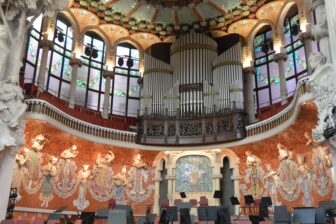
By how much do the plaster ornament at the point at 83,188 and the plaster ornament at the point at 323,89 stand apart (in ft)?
30.9

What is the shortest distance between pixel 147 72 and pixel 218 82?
10.9 feet

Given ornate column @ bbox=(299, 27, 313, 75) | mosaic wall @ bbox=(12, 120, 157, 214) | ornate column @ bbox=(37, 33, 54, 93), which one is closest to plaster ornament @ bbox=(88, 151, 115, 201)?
mosaic wall @ bbox=(12, 120, 157, 214)

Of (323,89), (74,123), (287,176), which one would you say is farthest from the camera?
(74,123)

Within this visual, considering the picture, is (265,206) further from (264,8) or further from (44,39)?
(44,39)

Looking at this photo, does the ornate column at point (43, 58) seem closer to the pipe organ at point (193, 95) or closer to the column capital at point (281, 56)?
the pipe organ at point (193, 95)

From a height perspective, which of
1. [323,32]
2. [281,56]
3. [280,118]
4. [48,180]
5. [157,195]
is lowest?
[157,195]

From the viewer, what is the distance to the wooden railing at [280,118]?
11.0m

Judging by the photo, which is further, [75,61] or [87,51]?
[87,51]

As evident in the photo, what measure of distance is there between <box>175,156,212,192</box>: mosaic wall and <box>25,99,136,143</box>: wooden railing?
7.65ft

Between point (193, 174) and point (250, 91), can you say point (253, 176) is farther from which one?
point (250, 91)

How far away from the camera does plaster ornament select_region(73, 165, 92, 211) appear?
14375mm

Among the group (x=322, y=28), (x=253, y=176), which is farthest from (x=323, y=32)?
(x=253, y=176)

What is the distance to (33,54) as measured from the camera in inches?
611

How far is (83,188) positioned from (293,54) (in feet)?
33.4
